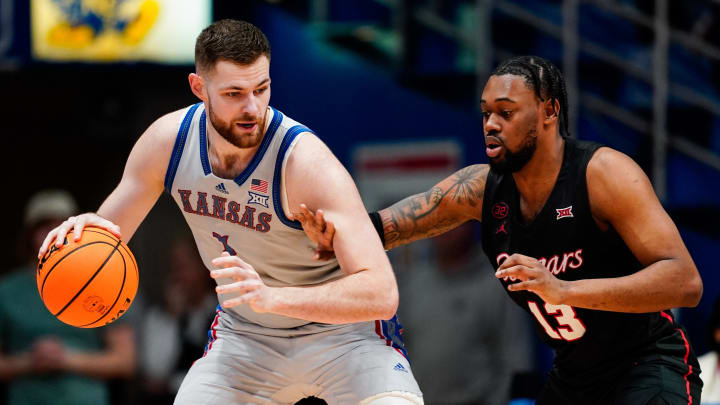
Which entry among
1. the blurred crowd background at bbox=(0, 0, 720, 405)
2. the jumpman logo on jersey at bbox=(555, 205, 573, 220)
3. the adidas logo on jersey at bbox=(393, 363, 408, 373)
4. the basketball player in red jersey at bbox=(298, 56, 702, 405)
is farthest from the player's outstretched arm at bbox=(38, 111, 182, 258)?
the blurred crowd background at bbox=(0, 0, 720, 405)

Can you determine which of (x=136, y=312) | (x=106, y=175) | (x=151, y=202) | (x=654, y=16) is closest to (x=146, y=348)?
(x=136, y=312)

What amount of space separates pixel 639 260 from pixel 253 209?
4.99ft

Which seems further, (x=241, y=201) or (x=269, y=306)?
(x=241, y=201)

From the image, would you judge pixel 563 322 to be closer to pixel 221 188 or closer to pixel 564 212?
pixel 564 212

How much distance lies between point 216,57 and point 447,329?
3.74 m

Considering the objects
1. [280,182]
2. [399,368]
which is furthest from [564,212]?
[280,182]

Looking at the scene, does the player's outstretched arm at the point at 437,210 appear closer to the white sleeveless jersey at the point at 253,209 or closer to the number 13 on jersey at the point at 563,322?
the white sleeveless jersey at the point at 253,209

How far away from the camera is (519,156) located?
407 cm

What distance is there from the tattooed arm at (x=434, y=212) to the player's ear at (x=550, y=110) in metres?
0.41

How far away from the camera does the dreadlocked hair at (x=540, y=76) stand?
162 inches

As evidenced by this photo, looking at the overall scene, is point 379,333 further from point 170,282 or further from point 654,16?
point 170,282

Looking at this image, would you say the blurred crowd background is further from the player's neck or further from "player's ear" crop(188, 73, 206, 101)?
"player's ear" crop(188, 73, 206, 101)

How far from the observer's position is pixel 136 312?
26.4ft

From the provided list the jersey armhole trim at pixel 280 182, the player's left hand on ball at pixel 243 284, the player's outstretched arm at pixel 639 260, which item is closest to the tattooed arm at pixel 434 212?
the jersey armhole trim at pixel 280 182
